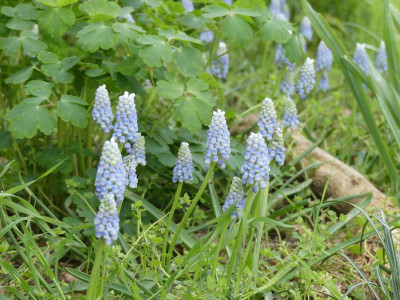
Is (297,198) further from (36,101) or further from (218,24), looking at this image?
(36,101)

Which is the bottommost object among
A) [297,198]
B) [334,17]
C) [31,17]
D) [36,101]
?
[334,17]

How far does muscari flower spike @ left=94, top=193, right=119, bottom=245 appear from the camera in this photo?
1898 mm

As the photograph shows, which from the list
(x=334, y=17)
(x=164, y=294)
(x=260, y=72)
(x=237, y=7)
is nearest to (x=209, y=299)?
(x=164, y=294)

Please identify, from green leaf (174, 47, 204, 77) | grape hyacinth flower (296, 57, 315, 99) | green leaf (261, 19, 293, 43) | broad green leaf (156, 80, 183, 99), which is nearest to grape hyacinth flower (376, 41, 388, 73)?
grape hyacinth flower (296, 57, 315, 99)

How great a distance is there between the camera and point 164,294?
2.20 meters

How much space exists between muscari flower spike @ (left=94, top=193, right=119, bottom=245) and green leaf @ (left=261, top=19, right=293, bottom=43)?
1.54 metres

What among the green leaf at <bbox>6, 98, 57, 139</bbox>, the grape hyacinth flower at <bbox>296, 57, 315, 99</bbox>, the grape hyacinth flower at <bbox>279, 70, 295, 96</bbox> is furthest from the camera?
the grape hyacinth flower at <bbox>279, 70, 295, 96</bbox>

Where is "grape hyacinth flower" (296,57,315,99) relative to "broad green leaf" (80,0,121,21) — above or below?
below

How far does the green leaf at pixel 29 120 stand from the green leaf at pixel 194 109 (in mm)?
580

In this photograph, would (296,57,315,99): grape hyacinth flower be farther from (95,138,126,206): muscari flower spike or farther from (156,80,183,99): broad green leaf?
(95,138,126,206): muscari flower spike

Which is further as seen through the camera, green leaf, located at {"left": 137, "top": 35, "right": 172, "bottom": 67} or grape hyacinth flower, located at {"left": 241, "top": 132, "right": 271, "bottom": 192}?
green leaf, located at {"left": 137, "top": 35, "right": 172, "bottom": 67}

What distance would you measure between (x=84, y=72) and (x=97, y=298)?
1332 mm

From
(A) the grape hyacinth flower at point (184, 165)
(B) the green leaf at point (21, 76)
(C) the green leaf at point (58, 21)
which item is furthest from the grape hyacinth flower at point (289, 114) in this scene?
(B) the green leaf at point (21, 76)

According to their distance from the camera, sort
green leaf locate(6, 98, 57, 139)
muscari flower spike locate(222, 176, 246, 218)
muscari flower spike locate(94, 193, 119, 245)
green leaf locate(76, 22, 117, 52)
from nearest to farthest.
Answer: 1. muscari flower spike locate(94, 193, 119, 245)
2. muscari flower spike locate(222, 176, 246, 218)
3. green leaf locate(6, 98, 57, 139)
4. green leaf locate(76, 22, 117, 52)
